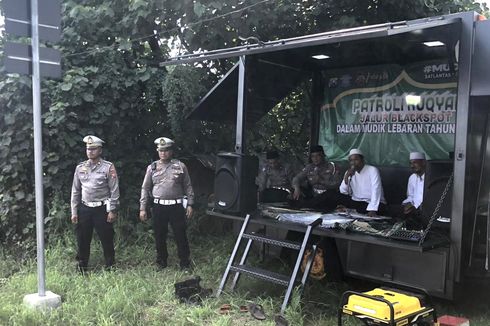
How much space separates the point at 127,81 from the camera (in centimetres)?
787

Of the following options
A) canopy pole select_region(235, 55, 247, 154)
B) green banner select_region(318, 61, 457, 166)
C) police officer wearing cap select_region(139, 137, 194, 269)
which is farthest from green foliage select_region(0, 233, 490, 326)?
green banner select_region(318, 61, 457, 166)

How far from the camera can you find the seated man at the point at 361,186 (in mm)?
6762

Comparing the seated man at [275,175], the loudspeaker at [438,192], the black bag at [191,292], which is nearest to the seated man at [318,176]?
the seated man at [275,175]

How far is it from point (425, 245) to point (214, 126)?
16.1ft

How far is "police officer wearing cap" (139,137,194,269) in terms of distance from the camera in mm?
6652

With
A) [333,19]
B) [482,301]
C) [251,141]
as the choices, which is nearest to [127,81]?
[251,141]

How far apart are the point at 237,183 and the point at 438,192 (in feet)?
7.22

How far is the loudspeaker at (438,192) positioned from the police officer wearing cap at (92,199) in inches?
145

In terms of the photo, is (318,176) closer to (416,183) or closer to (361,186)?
(361,186)

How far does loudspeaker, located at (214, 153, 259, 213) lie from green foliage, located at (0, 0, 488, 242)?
1886mm

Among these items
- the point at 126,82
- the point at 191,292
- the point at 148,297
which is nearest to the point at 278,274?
the point at 191,292

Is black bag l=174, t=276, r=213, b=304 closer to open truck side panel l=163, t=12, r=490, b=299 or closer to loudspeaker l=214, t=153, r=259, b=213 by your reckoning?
loudspeaker l=214, t=153, r=259, b=213

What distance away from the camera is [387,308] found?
3.69m

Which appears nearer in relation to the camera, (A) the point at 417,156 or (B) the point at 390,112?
(A) the point at 417,156
